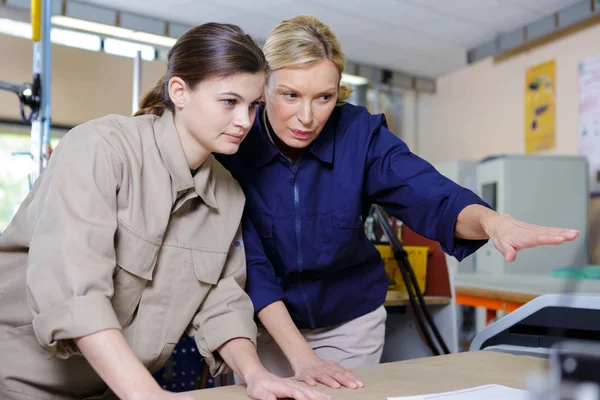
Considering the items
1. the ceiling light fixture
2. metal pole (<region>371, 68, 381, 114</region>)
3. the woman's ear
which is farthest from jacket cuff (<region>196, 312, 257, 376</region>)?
metal pole (<region>371, 68, 381, 114</region>)

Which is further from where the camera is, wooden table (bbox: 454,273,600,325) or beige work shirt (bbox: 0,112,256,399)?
wooden table (bbox: 454,273,600,325)

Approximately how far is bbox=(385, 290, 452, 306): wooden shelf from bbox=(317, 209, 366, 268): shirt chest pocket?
2.13ft

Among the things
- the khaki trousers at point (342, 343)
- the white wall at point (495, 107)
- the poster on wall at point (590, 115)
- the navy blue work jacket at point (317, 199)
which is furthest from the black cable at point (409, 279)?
the poster on wall at point (590, 115)

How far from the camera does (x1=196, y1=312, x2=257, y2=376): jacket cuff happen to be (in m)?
1.11

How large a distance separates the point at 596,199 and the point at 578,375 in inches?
181

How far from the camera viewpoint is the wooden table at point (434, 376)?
0.91 metres

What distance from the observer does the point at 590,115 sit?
4.75m

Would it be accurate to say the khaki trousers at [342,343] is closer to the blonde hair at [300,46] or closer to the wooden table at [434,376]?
the wooden table at [434,376]

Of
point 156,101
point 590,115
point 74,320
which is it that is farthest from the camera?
point 590,115

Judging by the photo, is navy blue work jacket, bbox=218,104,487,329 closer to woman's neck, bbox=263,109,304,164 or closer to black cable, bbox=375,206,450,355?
woman's neck, bbox=263,109,304,164

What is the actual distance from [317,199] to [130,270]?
50 centimetres

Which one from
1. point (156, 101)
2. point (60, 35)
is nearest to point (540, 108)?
point (60, 35)

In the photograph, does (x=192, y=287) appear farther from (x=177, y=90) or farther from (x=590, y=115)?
(x=590, y=115)

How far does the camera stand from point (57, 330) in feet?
2.79
